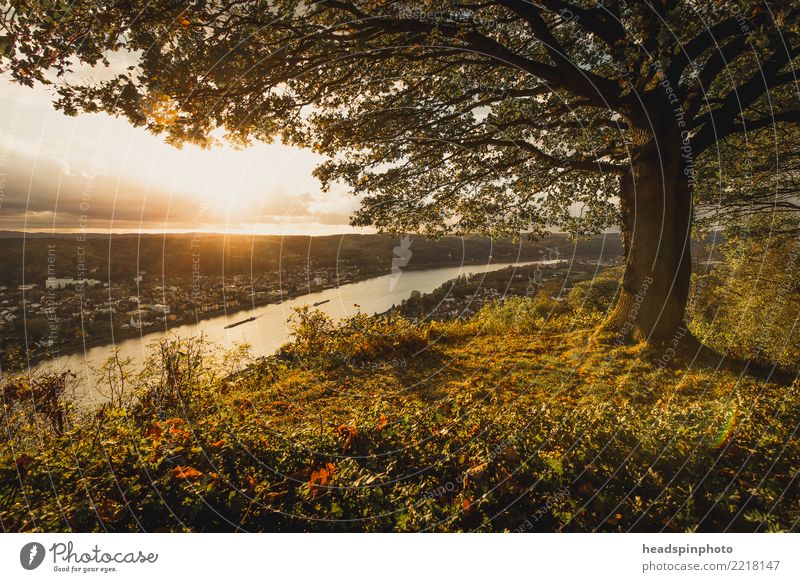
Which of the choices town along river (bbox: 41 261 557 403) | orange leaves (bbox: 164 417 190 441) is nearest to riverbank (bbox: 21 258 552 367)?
town along river (bbox: 41 261 557 403)

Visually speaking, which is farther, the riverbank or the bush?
the bush

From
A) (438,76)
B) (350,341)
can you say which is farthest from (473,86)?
(350,341)

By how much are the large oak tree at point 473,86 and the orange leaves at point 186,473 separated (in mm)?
5788

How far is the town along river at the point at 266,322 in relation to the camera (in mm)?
6039

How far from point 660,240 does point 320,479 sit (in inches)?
358

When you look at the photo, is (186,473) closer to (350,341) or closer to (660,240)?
(350,341)

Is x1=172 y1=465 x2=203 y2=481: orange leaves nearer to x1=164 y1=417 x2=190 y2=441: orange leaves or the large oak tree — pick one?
x1=164 y1=417 x2=190 y2=441: orange leaves

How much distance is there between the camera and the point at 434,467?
145 inches

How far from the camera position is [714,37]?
6152 mm

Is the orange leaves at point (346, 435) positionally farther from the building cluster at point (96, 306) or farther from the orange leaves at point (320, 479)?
the building cluster at point (96, 306)

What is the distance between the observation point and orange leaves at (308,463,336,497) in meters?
3.27
